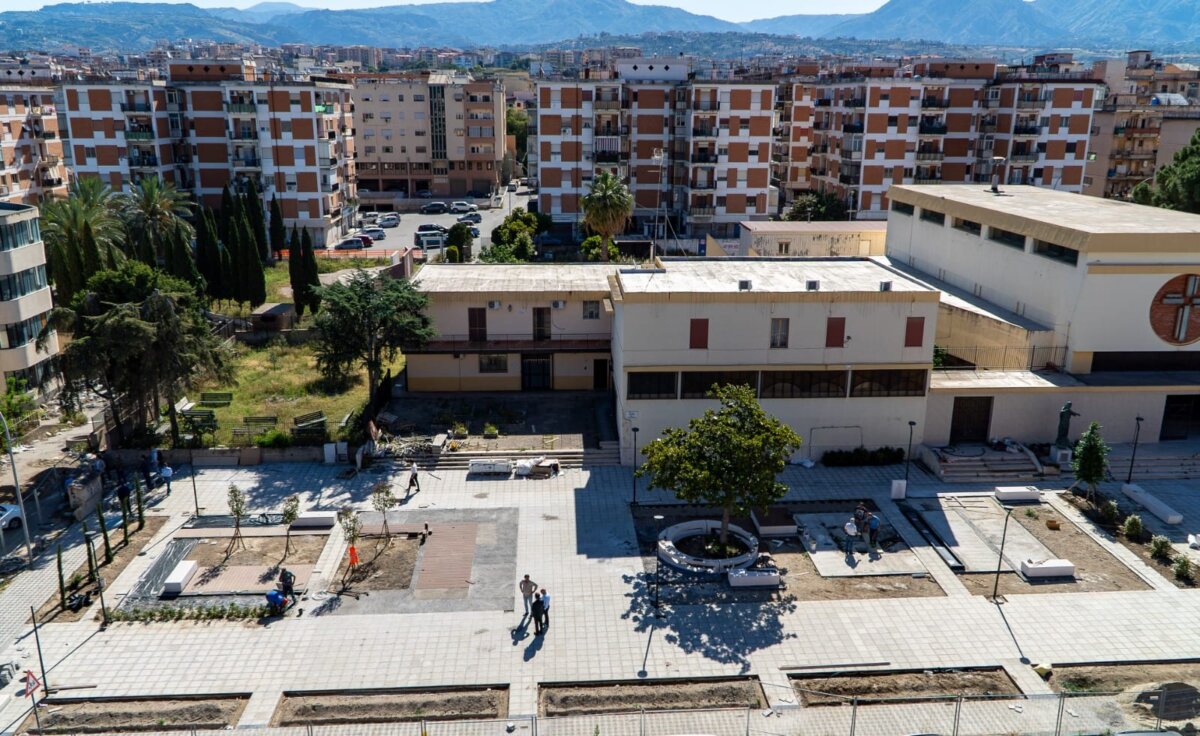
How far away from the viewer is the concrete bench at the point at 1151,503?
30.9m

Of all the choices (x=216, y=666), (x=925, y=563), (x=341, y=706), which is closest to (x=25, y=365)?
(x=216, y=666)

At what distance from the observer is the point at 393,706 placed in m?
21.5

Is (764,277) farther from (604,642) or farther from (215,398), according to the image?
(215,398)

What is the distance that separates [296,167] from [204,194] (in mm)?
8892

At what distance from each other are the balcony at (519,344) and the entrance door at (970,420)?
1590 centimetres

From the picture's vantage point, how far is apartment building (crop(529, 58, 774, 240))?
76250mm

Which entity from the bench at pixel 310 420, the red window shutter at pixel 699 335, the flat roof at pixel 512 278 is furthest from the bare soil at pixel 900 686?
the flat roof at pixel 512 278

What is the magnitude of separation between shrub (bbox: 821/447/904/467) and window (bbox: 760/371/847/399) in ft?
7.73

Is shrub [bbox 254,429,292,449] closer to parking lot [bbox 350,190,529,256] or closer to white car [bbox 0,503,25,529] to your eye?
white car [bbox 0,503,25,529]

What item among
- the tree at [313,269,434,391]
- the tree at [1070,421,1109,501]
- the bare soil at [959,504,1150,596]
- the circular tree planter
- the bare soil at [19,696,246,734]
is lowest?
the bare soil at [19,696,246,734]

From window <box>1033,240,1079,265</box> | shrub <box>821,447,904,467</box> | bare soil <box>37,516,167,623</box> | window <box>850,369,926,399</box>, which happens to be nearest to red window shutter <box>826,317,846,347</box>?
window <box>850,369,926,399</box>

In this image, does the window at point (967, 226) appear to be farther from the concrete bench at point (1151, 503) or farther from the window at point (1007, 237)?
the concrete bench at point (1151, 503)

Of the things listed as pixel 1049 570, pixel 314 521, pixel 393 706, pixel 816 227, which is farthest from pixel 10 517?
pixel 816 227

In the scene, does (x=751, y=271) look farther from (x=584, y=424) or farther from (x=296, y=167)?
(x=296, y=167)
